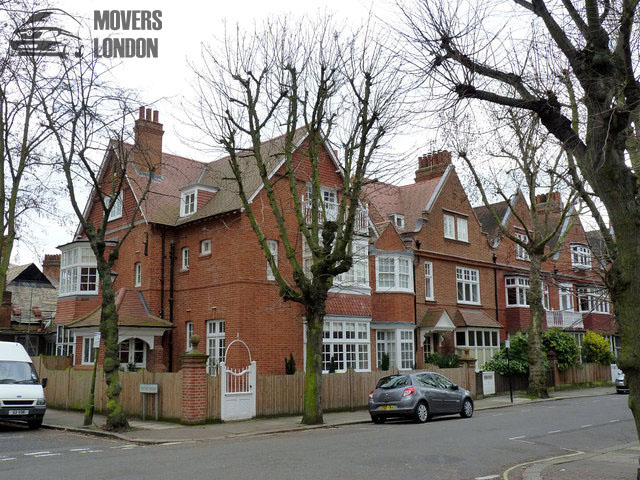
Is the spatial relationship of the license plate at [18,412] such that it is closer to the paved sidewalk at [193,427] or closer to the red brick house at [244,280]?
the paved sidewalk at [193,427]

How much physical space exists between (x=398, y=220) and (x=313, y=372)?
15.5 m

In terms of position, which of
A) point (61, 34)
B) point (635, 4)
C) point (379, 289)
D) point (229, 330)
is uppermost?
point (61, 34)

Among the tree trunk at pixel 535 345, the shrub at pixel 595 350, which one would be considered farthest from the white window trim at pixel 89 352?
the shrub at pixel 595 350

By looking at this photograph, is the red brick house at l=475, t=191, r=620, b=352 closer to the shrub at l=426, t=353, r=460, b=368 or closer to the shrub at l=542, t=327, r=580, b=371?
the shrub at l=542, t=327, r=580, b=371

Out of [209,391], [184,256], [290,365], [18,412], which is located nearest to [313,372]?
[209,391]

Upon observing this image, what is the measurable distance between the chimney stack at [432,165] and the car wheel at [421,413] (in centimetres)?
1909

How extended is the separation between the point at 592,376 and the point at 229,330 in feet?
78.4

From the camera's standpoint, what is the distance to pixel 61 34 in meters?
17.0

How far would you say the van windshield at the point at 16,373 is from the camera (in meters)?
18.1

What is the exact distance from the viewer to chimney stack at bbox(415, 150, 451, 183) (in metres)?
35.8

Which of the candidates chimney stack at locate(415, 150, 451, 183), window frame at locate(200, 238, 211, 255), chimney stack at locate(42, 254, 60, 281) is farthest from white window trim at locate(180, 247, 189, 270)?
chimney stack at locate(42, 254, 60, 281)

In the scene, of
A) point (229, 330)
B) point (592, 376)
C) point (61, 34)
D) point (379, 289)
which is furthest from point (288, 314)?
point (592, 376)

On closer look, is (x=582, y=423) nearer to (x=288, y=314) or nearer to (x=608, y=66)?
(x=288, y=314)

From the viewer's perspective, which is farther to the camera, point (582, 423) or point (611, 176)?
point (582, 423)
